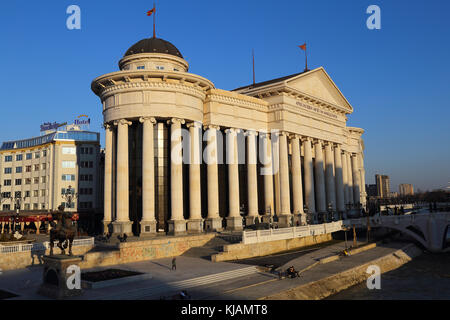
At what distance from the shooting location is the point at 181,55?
5881 centimetres

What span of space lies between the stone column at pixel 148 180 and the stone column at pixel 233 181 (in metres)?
12.1

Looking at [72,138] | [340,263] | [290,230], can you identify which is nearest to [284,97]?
[290,230]

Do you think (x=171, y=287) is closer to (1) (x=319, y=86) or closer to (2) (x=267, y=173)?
(2) (x=267, y=173)

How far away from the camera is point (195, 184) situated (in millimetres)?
51750

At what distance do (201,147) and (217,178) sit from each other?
5106mm

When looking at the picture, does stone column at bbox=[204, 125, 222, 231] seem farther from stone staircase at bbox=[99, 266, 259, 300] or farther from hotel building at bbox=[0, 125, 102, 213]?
hotel building at bbox=[0, 125, 102, 213]

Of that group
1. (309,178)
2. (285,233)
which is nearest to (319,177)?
(309,178)

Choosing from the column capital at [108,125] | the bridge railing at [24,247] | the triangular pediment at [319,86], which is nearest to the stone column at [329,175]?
the triangular pediment at [319,86]

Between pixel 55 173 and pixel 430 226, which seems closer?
pixel 430 226

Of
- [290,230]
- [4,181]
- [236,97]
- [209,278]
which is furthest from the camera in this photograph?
[4,181]

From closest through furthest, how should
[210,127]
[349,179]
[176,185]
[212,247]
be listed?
1. [212,247]
2. [176,185]
3. [210,127]
4. [349,179]

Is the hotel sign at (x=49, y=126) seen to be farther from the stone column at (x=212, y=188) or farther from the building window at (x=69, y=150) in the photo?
the stone column at (x=212, y=188)
